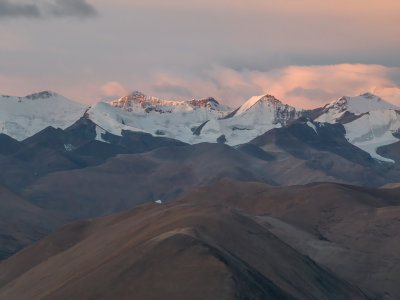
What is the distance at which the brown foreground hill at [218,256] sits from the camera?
3194 inches

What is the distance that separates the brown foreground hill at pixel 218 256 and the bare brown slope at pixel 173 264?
0.17 m

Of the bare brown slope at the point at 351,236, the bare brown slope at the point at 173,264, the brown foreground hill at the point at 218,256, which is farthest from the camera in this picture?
the bare brown slope at the point at 351,236

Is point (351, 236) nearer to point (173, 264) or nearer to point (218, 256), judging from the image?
point (218, 256)

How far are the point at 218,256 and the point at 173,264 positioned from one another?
4.99 meters

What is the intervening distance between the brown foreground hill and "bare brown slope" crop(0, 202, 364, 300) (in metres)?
0.17

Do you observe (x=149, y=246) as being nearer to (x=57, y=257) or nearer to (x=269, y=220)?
(x=57, y=257)

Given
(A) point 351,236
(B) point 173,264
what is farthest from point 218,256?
(A) point 351,236

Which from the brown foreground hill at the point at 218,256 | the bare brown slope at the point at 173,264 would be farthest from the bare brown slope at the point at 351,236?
the bare brown slope at the point at 173,264

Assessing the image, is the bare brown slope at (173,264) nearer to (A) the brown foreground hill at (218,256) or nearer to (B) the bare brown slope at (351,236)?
(A) the brown foreground hill at (218,256)

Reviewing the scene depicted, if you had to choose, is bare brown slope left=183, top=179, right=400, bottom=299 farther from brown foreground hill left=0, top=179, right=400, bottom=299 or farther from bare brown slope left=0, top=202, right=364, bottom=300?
bare brown slope left=0, top=202, right=364, bottom=300

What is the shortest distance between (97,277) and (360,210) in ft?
363

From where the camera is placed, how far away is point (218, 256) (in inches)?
3334

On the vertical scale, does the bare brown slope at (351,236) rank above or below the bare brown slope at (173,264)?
below

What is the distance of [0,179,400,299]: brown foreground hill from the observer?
81.1 meters
